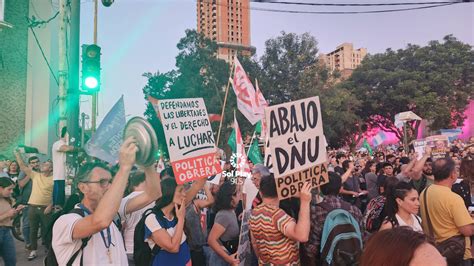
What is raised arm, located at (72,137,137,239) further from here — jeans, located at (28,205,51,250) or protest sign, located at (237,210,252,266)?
jeans, located at (28,205,51,250)

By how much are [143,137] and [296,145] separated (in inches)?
58.9

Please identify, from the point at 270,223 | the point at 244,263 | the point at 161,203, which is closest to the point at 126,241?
the point at 161,203

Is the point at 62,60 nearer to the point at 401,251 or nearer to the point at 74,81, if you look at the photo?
the point at 74,81

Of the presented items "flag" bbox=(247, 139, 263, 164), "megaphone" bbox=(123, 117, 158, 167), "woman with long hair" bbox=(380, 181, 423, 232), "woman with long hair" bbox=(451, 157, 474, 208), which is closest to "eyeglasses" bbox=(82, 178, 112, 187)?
"megaphone" bbox=(123, 117, 158, 167)

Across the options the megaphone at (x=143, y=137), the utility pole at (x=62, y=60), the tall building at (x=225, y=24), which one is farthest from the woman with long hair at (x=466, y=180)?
the tall building at (x=225, y=24)

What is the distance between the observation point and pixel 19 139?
18859mm

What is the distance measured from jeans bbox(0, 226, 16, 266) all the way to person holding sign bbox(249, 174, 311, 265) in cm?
388

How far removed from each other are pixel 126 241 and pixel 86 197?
1.78m

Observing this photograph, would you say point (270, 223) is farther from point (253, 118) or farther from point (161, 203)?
point (253, 118)

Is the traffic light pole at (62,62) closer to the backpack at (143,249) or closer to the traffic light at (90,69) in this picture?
the traffic light at (90,69)

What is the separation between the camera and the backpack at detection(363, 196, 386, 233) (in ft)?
15.1

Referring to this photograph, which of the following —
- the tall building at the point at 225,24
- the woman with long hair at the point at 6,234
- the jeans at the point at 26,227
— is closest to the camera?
the woman with long hair at the point at 6,234

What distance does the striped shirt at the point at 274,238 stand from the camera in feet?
12.4

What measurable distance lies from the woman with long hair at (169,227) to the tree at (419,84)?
35.3m
